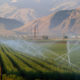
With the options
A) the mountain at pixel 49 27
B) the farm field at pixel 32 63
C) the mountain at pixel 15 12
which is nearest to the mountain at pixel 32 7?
the mountain at pixel 15 12

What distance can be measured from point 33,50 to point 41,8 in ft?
8.07

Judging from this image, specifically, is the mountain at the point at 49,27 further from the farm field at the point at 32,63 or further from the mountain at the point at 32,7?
the farm field at the point at 32,63

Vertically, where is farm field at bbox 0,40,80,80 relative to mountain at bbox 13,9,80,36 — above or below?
below

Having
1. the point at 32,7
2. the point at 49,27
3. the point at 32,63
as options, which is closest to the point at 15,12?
the point at 32,7

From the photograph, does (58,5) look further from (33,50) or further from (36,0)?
(33,50)

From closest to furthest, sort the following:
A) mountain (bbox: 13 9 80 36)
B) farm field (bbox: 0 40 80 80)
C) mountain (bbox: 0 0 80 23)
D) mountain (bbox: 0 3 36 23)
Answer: farm field (bbox: 0 40 80 80) → mountain (bbox: 13 9 80 36) → mountain (bbox: 0 0 80 23) → mountain (bbox: 0 3 36 23)

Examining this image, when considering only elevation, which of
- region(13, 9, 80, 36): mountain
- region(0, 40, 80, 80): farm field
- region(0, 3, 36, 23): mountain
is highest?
region(0, 3, 36, 23): mountain

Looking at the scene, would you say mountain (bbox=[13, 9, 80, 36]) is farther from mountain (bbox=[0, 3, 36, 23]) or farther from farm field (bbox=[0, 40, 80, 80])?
farm field (bbox=[0, 40, 80, 80])

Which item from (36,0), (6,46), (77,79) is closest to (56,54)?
(77,79)

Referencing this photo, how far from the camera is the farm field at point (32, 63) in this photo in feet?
14.6

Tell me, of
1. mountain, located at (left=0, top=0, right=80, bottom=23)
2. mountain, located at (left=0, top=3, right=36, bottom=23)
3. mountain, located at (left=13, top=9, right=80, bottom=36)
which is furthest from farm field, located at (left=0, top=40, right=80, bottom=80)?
mountain, located at (left=0, top=3, right=36, bottom=23)

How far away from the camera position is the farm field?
4.46 m

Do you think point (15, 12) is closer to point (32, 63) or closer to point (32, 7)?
point (32, 7)

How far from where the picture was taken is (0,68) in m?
4.54
